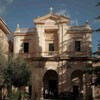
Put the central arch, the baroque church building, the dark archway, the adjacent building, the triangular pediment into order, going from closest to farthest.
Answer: the adjacent building → the baroque church building → the triangular pediment → the central arch → the dark archway

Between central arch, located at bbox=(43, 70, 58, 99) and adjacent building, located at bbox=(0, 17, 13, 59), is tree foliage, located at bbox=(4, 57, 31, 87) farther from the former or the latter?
central arch, located at bbox=(43, 70, 58, 99)

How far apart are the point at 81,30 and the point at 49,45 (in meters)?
5.58

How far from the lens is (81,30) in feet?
157

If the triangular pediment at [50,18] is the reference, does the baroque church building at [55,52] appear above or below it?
below

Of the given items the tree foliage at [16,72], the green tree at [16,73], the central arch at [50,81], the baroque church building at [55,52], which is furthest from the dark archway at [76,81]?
the tree foliage at [16,72]

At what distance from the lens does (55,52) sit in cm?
4747

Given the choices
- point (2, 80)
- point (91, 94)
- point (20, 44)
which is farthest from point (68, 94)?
point (20, 44)

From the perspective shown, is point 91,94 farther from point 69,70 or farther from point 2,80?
point 2,80

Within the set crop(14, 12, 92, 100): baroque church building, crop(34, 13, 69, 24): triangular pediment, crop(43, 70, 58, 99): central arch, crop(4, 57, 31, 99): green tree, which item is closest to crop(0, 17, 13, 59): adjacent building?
crop(14, 12, 92, 100): baroque church building

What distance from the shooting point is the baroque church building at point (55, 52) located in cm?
4650

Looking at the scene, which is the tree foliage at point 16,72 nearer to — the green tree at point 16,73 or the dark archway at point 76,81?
the green tree at point 16,73

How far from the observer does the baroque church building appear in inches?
1831

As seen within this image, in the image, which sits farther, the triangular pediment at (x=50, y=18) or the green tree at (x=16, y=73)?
the triangular pediment at (x=50, y=18)

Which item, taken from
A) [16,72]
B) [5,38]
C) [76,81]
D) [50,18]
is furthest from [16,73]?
[76,81]
